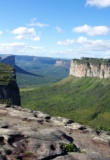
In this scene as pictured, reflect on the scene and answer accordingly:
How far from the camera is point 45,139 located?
177 ft

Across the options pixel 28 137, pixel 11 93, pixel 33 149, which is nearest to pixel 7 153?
pixel 33 149

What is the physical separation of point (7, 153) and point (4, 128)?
1189 centimetres

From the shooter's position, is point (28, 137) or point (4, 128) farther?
point (4, 128)

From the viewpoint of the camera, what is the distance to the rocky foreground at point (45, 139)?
159ft

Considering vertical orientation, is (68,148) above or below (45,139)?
below

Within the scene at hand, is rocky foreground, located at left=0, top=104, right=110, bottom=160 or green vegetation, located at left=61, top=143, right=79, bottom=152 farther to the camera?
green vegetation, located at left=61, top=143, right=79, bottom=152

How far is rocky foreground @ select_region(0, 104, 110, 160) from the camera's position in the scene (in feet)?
159

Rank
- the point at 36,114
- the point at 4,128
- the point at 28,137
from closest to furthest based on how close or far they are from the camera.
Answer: the point at 28,137 → the point at 4,128 → the point at 36,114

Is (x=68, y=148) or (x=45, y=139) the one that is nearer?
(x=68, y=148)

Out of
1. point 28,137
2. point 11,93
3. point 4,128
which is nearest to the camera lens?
point 28,137

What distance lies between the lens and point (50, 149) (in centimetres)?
4984

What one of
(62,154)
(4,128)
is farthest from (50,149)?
(4,128)

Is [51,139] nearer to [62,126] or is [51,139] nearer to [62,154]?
[62,154]

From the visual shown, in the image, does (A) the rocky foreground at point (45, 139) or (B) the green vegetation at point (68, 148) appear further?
(B) the green vegetation at point (68, 148)
